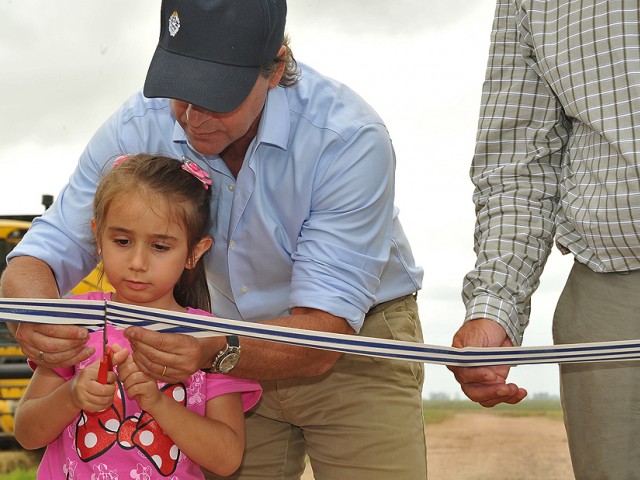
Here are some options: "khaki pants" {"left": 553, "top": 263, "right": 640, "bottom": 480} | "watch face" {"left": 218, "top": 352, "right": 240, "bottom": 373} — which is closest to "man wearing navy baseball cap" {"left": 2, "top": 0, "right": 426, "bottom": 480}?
"watch face" {"left": 218, "top": 352, "right": 240, "bottom": 373}

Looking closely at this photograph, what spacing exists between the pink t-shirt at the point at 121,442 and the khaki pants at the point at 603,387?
96 centimetres

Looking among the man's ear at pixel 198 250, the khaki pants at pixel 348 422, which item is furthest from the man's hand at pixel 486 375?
the man's ear at pixel 198 250

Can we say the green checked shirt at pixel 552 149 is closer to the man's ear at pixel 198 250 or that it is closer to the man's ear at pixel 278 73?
the man's ear at pixel 278 73

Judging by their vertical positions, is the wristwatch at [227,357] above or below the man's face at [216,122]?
below

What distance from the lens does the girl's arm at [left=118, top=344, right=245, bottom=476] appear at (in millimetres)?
2646

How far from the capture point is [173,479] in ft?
9.29

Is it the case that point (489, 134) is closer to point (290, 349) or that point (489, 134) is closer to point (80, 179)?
point (290, 349)

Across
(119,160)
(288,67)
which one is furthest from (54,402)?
(288,67)

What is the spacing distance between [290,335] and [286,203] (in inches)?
27.1

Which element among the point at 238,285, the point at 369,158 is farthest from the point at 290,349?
the point at 369,158

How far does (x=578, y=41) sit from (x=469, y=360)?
0.92 m

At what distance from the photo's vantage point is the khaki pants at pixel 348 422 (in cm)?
334

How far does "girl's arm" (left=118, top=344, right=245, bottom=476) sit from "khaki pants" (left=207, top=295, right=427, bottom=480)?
0.48m

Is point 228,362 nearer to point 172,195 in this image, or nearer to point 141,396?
point 141,396
